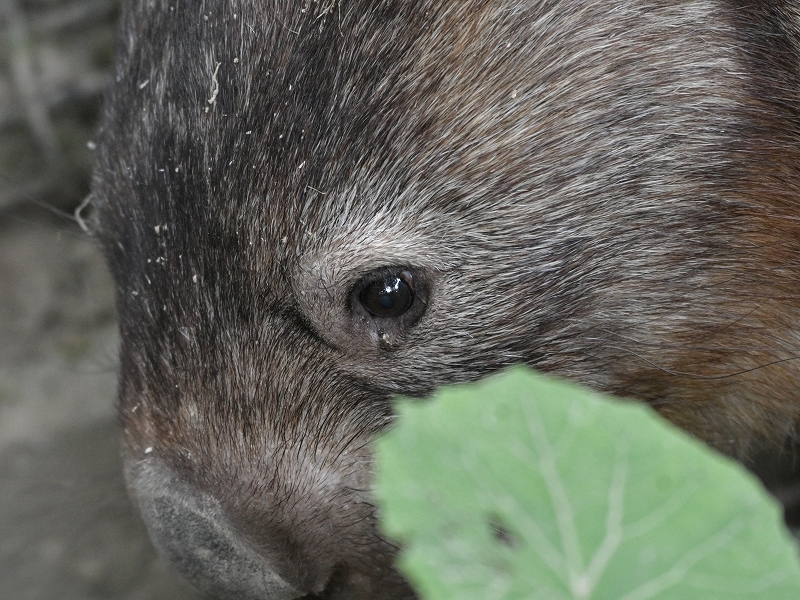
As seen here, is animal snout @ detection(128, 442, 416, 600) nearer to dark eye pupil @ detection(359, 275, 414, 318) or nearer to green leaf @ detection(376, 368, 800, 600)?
dark eye pupil @ detection(359, 275, 414, 318)

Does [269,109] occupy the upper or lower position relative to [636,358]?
upper

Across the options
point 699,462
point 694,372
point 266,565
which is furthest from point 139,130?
point 699,462

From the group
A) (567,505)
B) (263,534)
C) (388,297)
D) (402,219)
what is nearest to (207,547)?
(263,534)

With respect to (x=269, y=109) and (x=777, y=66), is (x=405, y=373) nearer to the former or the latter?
(x=269, y=109)

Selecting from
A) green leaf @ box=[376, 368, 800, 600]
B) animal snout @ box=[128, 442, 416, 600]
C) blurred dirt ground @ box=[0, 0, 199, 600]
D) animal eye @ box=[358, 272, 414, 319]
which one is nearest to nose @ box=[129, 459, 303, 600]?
animal snout @ box=[128, 442, 416, 600]

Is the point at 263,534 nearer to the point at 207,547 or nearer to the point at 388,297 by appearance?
the point at 207,547

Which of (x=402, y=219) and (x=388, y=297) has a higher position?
(x=402, y=219)
